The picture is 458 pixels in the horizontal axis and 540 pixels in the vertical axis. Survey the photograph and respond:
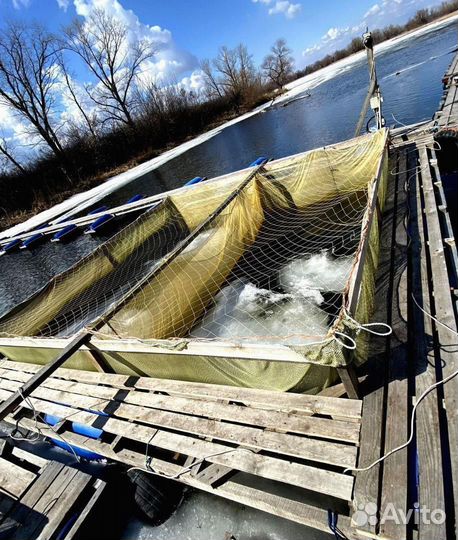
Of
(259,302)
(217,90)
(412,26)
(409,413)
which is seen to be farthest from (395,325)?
(412,26)

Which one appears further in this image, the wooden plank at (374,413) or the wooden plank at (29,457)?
the wooden plank at (29,457)

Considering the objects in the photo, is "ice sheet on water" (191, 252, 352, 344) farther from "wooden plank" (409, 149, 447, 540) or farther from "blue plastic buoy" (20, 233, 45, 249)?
"blue plastic buoy" (20, 233, 45, 249)

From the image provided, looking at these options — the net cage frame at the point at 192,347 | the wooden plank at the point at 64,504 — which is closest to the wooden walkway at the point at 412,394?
the net cage frame at the point at 192,347

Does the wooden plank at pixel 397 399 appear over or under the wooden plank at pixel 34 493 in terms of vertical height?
over

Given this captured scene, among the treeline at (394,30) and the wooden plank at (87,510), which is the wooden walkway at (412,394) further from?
the treeline at (394,30)

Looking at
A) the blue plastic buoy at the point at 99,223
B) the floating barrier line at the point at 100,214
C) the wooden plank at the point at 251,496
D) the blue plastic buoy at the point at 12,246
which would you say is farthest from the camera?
the blue plastic buoy at the point at 12,246

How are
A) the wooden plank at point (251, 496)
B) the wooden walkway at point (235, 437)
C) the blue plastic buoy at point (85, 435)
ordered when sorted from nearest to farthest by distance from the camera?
the wooden plank at point (251, 496) → the wooden walkway at point (235, 437) → the blue plastic buoy at point (85, 435)

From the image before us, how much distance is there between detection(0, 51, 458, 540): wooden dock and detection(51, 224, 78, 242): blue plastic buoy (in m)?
8.44

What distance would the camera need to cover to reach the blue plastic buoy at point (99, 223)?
10.2 m

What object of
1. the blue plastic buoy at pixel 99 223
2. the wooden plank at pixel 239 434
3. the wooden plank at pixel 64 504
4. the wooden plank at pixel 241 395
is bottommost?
the wooden plank at pixel 64 504

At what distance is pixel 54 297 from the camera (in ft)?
17.4

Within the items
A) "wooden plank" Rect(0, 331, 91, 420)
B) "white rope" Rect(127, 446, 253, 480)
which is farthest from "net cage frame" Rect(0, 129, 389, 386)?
"white rope" Rect(127, 446, 253, 480)

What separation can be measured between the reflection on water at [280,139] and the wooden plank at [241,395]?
6.96 meters

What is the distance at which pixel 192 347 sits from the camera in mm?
2533
